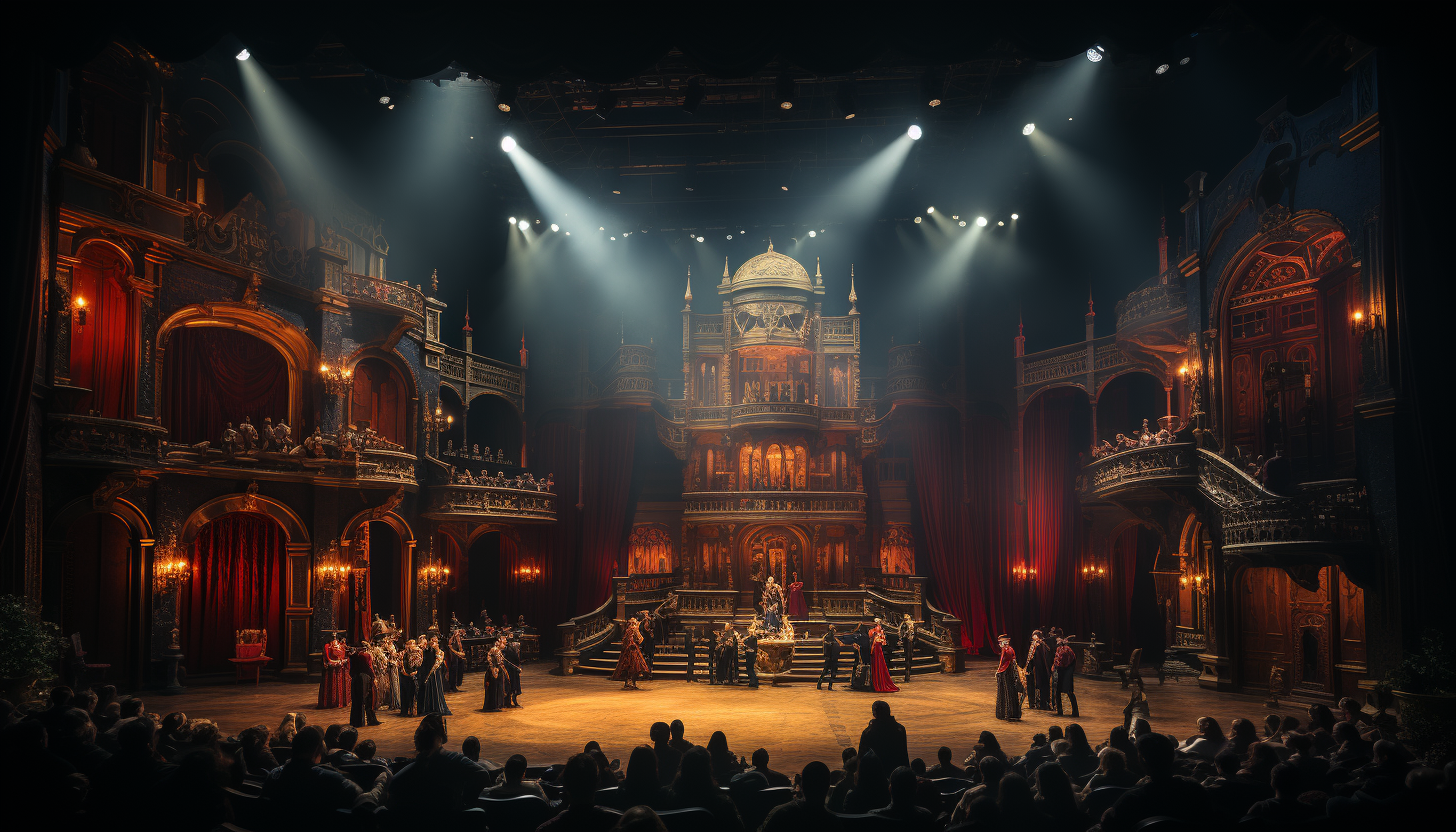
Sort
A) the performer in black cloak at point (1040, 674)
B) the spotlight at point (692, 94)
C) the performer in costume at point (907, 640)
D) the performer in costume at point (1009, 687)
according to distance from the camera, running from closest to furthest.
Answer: the spotlight at point (692, 94), the performer in costume at point (1009, 687), the performer in black cloak at point (1040, 674), the performer in costume at point (907, 640)

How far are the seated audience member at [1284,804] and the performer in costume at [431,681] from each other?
12.1m

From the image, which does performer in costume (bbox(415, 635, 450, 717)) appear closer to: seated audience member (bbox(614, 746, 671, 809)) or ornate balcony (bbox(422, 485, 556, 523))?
ornate balcony (bbox(422, 485, 556, 523))

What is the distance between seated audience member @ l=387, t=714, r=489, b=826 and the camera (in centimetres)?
551

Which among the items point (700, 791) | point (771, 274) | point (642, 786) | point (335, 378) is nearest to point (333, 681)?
point (335, 378)

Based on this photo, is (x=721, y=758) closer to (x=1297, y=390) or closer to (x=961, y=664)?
(x=1297, y=390)

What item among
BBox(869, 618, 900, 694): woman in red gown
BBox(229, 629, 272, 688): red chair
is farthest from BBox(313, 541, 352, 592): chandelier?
BBox(869, 618, 900, 694): woman in red gown

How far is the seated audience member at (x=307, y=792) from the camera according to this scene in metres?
5.55

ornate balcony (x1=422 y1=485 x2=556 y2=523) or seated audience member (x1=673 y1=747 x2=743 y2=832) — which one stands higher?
ornate balcony (x1=422 y1=485 x2=556 y2=523)

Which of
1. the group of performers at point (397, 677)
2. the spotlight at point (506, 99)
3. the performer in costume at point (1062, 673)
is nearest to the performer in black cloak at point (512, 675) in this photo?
the group of performers at point (397, 677)

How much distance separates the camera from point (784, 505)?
1025 inches

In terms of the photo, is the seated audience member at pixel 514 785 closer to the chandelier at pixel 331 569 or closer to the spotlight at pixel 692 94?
the spotlight at pixel 692 94

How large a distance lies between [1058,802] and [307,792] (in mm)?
4265

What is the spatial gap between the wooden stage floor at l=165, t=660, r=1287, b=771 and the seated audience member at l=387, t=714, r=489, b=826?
18.6ft

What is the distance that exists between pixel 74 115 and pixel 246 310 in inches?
182
